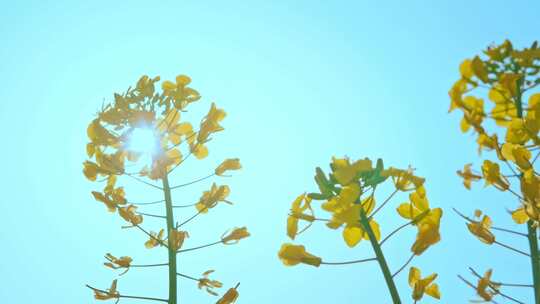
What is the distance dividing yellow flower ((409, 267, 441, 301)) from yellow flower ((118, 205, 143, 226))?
9.67 ft

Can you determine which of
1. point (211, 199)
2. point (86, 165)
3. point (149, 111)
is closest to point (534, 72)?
point (211, 199)

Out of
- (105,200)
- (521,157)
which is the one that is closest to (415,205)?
(521,157)

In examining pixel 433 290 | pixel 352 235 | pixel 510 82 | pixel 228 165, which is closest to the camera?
pixel 433 290

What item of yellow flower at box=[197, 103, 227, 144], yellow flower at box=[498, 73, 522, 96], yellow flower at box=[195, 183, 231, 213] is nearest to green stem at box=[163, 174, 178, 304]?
yellow flower at box=[195, 183, 231, 213]

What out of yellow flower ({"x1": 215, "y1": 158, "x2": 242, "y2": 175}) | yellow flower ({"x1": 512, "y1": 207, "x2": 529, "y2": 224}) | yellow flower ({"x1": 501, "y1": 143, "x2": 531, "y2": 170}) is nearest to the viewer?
yellow flower ({"x1": 501, "y1": 143, "x2": 531, "y2": 170})

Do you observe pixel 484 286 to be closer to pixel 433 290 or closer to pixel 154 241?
pixel 433 290

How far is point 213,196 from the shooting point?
526 cm

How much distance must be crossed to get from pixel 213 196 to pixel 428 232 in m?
2.84

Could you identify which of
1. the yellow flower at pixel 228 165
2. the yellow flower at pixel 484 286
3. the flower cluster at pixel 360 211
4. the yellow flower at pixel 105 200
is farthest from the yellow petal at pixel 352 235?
the yellow flower at pixel 105 200

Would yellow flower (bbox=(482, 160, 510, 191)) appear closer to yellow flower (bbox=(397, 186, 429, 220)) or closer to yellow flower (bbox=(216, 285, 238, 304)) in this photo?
yellow flower (bbox=(397, 186, 429, 220))

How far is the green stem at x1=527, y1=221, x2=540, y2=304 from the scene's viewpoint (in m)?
3.21

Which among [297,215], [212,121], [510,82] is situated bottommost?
[297,215]

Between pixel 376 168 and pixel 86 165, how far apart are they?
3461mm

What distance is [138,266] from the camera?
4.95 meters
